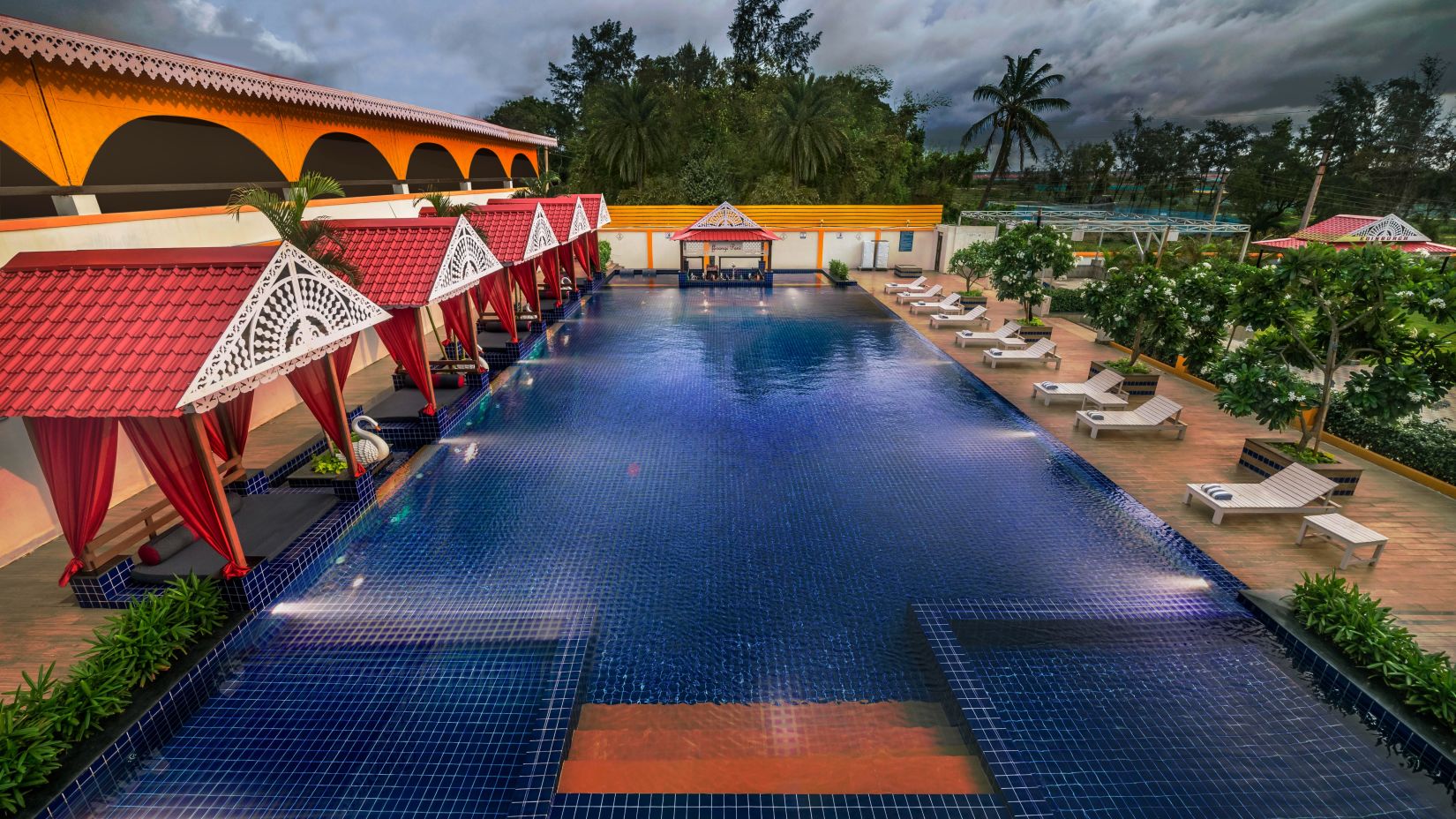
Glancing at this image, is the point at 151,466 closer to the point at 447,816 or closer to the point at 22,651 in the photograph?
the point at 22,651

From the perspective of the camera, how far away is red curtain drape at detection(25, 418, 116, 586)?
5.06 m

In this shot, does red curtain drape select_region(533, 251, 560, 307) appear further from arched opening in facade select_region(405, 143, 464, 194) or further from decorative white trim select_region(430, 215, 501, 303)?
decorative white trim select_region(430, 215, 501, 303)

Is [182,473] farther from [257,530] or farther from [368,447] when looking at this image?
[368,447]

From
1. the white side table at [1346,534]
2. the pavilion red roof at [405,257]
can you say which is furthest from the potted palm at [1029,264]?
the pavilion red roof at [405,257]

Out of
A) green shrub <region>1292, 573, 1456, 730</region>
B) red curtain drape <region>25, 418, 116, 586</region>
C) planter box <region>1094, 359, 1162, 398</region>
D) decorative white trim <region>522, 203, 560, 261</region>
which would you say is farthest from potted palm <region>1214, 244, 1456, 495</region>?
decorative white trim <region>522, 203, 560, 261</region>

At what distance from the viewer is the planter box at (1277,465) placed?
765 cm

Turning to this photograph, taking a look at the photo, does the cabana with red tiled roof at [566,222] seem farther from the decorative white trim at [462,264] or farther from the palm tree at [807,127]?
the palm tree at [807,127]

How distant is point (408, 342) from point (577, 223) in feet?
32.9

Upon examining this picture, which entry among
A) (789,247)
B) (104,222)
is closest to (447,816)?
(104,222)

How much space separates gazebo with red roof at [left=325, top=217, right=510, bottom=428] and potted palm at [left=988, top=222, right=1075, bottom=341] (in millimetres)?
11715

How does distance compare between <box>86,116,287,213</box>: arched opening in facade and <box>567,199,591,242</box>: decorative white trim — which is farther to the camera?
<box>567,199,591,242</box>: decorative white trim

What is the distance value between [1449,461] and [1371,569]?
3.10 m

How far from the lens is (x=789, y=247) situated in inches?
1029

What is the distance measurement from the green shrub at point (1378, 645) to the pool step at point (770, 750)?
3.29 meters
